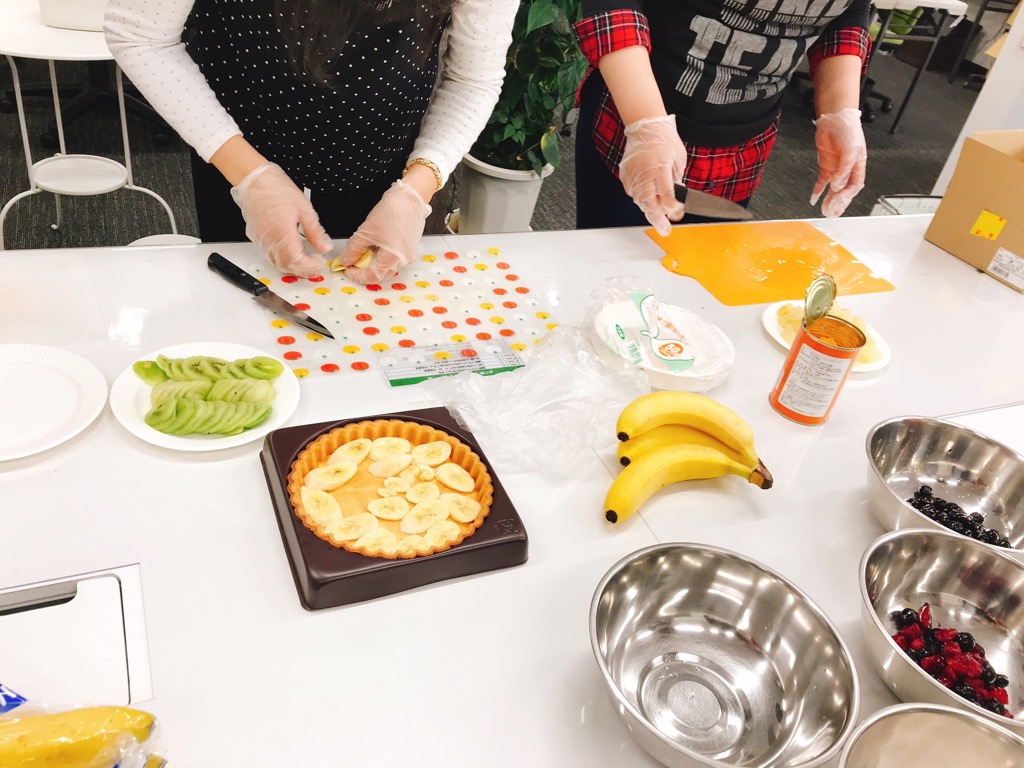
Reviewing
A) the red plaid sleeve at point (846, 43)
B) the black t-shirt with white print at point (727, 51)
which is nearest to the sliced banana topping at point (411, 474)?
the black t-shirt with white print at point (727, 51)

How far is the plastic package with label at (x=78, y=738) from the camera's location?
56 cm

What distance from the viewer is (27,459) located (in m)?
0.92

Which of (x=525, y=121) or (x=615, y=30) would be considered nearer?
(x=615, y=30)

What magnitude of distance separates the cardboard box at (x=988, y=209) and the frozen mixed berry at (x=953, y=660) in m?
1.23

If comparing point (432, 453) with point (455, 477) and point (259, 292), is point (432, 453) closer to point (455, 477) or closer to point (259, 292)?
point (455, 477)

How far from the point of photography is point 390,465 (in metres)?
0.95

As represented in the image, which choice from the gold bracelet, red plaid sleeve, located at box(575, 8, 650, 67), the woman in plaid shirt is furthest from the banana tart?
red plaid sleeve, located at box(575, 8, 650, 67)

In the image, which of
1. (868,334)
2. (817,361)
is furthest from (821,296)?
(868,334)

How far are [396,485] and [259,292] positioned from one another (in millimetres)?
513

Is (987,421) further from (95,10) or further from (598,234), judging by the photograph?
(95,10)

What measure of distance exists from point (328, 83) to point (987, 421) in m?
1.26

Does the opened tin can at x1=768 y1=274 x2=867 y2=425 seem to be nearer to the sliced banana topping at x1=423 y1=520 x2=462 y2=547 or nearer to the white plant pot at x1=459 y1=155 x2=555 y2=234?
the sliced banana topping at x1=423 y1=520 x2=462 y2=547

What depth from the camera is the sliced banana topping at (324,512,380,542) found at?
851 mm

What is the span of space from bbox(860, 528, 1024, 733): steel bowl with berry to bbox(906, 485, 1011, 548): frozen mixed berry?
0.05 metres
